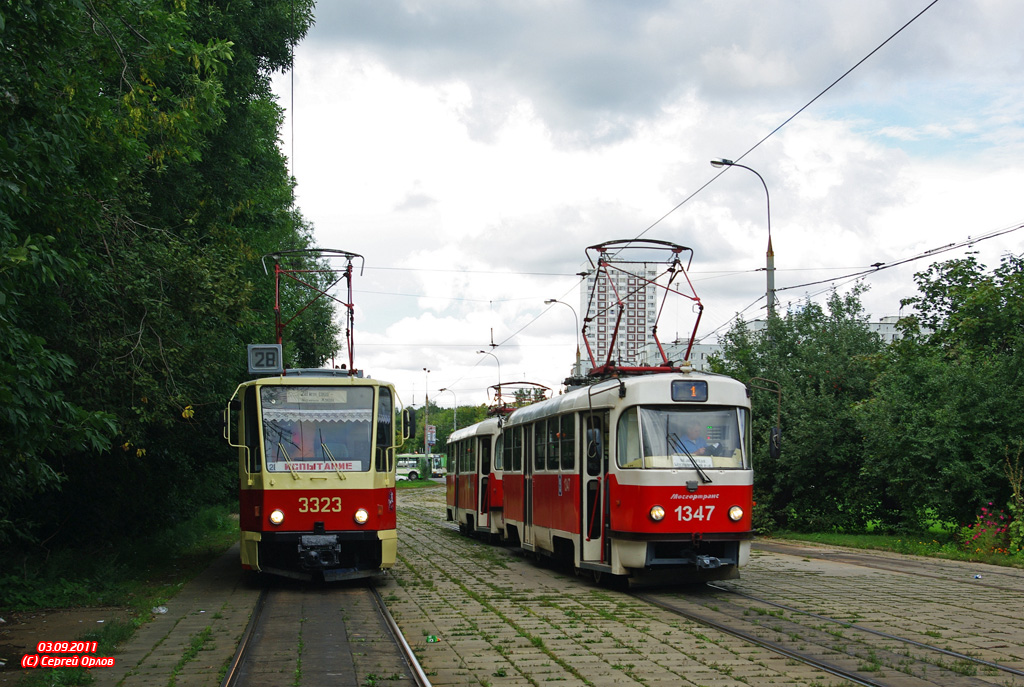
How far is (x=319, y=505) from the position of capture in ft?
47.1

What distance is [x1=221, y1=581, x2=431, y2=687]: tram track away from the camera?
26.8 feet

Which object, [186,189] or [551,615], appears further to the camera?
[186,189]

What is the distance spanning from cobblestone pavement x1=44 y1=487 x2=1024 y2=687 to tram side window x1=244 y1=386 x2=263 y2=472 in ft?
5.93

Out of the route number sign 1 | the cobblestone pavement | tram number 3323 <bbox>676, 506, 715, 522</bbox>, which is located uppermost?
the route number sign 1

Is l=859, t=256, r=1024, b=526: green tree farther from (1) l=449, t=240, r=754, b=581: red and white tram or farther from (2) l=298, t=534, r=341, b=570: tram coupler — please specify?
(2) l=298, t=534, r=341, b=570: tram coupler

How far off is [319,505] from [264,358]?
615cm

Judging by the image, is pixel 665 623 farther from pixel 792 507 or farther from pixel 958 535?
pixel 792 507

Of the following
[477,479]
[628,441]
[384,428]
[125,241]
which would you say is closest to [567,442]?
[628,441]

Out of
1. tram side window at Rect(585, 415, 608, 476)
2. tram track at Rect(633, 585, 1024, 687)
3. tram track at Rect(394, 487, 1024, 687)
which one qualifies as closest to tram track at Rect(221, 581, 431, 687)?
tram track at Rect(394, 487, 1024, 687)

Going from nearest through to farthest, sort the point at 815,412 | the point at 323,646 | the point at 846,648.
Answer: the point at 846,648
the point at 323,646
the point at 815,412

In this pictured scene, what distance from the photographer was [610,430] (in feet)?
45.7

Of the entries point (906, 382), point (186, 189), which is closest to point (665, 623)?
point (186, 189)

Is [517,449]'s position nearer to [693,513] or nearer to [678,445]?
[678,445]

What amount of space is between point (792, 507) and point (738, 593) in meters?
16.3
